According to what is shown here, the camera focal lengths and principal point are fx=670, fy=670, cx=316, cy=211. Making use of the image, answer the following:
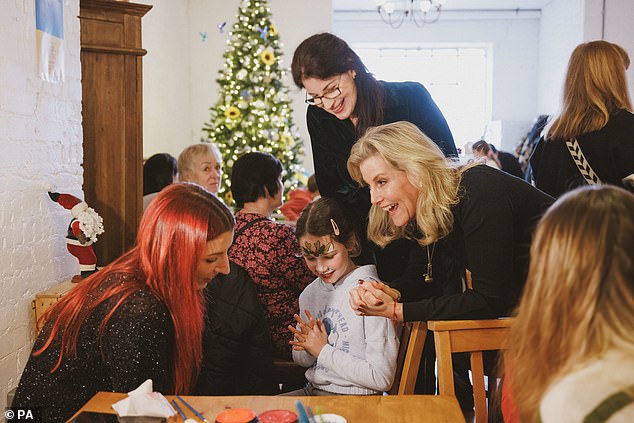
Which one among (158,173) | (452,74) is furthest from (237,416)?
(452,74)

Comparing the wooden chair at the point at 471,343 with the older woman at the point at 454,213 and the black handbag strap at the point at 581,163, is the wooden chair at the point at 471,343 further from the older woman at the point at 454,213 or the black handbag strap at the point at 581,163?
the black handbag strap at the point at 581,163

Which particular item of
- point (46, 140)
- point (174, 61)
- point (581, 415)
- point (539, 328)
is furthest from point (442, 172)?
point (174, 61)

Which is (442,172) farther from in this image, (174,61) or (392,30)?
(392,30)

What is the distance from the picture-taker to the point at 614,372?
99cm

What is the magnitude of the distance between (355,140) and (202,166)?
210 cm

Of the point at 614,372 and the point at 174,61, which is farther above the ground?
the point at 174,61

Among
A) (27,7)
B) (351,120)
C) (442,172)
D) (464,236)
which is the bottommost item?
(464,236)

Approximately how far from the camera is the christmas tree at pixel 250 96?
647 centimetres

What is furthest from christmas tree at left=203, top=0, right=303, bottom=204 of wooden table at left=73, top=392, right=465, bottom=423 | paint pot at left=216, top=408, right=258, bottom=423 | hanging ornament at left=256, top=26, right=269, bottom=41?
paint pot at left=216, top=408, right=258, bottom=423

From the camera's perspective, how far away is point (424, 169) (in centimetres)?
196

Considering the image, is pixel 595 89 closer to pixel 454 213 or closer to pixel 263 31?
pixel 454 213

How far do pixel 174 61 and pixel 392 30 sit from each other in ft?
13.2

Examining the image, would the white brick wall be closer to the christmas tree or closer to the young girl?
the young girl

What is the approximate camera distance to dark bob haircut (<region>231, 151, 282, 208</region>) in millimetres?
2992
